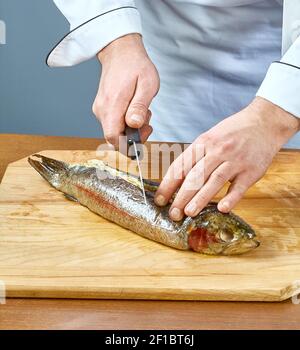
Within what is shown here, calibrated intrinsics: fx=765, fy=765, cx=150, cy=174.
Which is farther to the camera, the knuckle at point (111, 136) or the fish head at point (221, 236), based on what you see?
the knuckle at point (111, 136)

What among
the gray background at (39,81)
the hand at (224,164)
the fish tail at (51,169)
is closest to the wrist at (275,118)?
the hand at (224,164)

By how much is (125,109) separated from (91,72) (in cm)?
165

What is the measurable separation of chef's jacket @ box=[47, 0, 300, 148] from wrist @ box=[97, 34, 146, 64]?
0.04 ft

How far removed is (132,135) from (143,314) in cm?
44

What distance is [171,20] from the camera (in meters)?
2.02

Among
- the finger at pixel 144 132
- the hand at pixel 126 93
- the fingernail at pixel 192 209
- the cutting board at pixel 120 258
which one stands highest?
the hand at pixel 126 93

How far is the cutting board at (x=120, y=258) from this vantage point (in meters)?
1.34

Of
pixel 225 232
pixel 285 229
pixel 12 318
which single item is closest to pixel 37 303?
pixel 12 318

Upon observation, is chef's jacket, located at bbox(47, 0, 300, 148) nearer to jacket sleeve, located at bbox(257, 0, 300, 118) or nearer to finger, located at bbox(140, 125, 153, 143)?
jacket sleeve, located at bbox(257, 0, 300, 118)

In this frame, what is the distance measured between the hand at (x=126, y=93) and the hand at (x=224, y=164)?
14cm

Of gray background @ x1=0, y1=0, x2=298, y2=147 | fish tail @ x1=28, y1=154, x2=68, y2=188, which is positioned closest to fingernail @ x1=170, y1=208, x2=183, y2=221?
fish tail @ x1=28, y1=154, x2=68, y2=188

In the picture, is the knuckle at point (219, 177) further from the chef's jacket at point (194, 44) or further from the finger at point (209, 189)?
the chef's jacket at point (194, 44)

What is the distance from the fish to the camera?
1.47 metres

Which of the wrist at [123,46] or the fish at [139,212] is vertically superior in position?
the wrist at [123,46]
